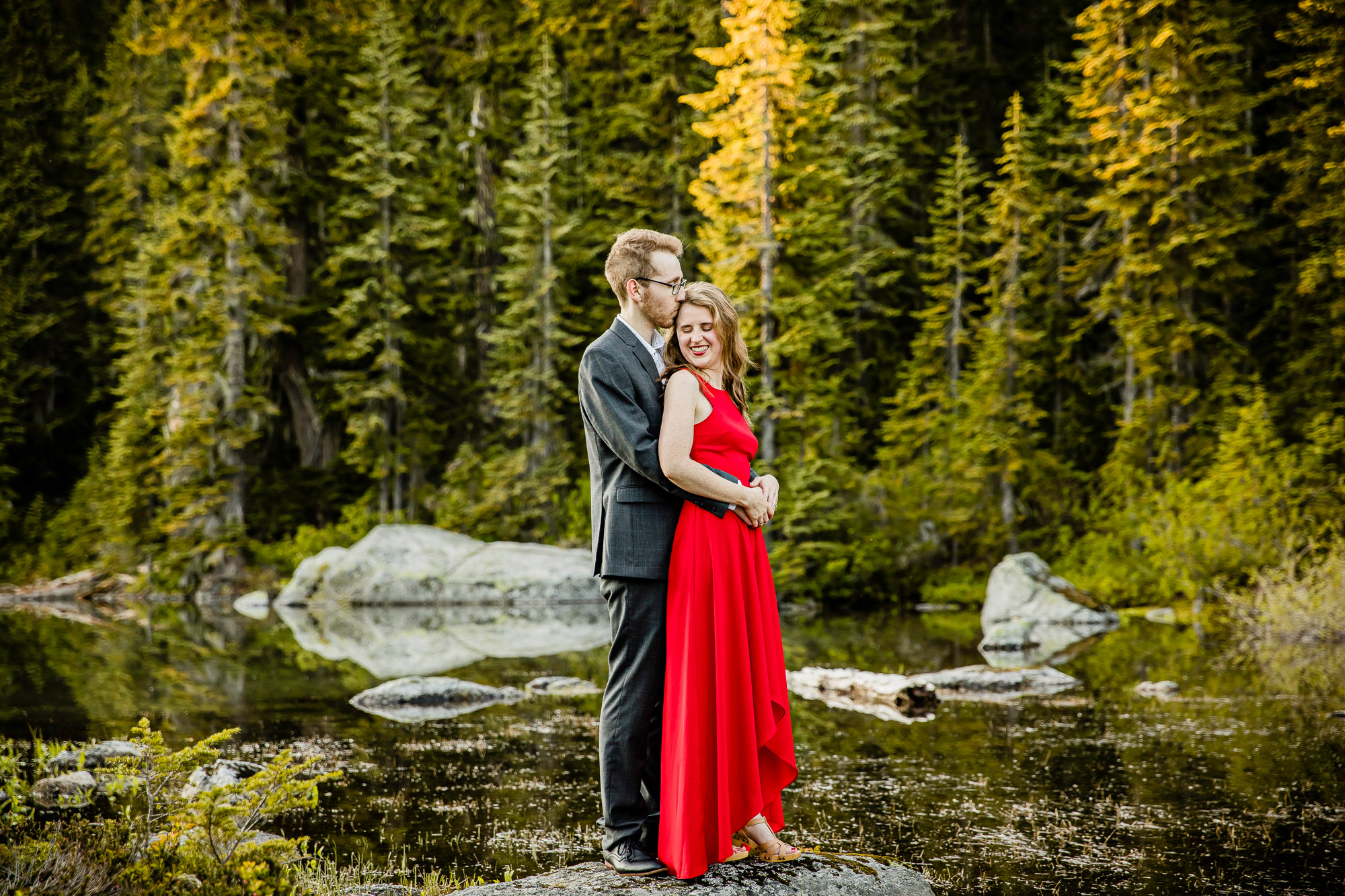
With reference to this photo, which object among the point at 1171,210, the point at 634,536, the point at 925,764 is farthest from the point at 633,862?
the point at 1171,210

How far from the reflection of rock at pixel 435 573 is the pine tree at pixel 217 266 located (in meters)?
3.21

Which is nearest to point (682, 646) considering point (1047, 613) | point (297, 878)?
point (297, 878)

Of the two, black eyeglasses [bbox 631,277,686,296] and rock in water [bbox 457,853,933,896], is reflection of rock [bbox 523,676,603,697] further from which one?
black eyeglasses [bbox 631,277,686,296]

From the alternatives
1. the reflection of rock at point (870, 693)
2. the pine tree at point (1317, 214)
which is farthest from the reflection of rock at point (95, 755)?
the pine tree at point (1317, 214)

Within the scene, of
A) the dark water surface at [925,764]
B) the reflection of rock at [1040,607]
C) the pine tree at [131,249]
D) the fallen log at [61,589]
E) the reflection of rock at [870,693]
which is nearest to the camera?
the dark water surface at [925,764]

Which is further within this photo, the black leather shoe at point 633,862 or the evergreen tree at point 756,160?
the evergreen tree at point 756,160

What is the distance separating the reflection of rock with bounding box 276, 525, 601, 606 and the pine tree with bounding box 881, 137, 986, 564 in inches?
294

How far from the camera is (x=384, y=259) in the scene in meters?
27.1

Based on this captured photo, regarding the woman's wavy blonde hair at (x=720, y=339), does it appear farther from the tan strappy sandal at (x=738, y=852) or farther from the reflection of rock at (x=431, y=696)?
the reflection of rock at (x=431, y=696)

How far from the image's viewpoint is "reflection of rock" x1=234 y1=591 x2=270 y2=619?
21703 mm

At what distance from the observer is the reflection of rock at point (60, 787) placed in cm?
700

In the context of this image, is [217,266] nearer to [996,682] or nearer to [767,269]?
[767,269]

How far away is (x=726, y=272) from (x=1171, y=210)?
9949 mm

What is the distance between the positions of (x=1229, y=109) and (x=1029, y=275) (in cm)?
528
